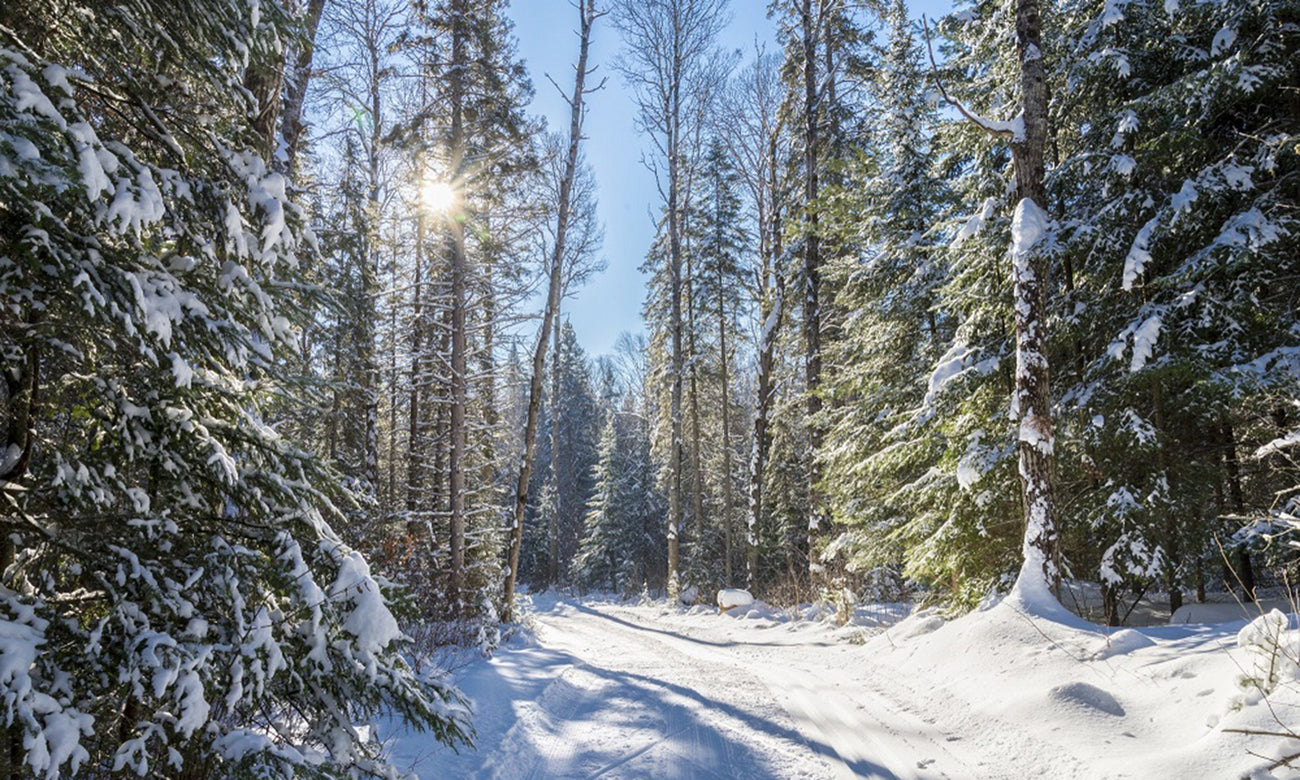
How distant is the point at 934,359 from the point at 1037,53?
16.8ft

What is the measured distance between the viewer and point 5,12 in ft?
7.42

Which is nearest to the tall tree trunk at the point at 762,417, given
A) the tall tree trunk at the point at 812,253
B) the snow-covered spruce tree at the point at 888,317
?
the tall tree trunk at the point at 812,253

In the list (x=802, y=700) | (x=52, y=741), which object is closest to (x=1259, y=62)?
(x=802, y=700)

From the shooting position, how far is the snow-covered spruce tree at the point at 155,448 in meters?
2.11

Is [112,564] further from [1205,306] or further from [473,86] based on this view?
[473,86]

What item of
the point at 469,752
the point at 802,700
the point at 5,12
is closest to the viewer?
the point at 5,12

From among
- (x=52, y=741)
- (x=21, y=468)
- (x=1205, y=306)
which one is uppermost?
(x=1205, y=306)

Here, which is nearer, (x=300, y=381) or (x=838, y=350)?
(x=300, y=381)

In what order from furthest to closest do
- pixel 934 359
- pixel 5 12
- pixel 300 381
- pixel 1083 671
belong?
1. pixel 934 359
2. pixel 1083 671
3. pixel 300 381
4. pixel 5 12

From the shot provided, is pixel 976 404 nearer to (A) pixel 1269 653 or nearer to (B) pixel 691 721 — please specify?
(A) pixel 1269 653

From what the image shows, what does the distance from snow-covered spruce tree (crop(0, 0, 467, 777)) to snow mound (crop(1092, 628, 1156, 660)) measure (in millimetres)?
5108

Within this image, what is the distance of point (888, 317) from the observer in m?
11.2

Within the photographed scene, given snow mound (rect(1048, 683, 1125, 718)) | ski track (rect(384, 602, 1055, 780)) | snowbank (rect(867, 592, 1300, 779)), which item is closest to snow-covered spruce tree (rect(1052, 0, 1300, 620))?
snowbank (rect(867, 592, 1300, 779))

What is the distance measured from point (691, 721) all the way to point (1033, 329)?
18.2ft
